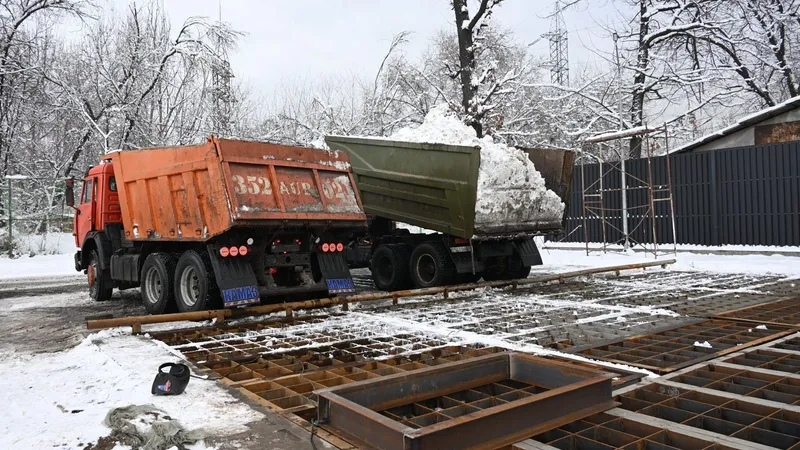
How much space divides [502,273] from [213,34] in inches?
598

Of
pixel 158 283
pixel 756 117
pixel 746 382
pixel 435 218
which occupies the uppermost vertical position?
pixel 756 117

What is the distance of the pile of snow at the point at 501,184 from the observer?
11.2 metres

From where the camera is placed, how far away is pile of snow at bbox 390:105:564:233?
1116 centimetres

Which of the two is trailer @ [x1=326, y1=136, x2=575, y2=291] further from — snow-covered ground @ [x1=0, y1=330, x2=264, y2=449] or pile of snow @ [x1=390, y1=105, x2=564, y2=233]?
snow-covered ground @ [x1=0, y1=330, x2=264, y2=449]

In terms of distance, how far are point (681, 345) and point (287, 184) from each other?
5.71 m

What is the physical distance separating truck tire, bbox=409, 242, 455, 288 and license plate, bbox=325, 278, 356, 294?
8.40 ft

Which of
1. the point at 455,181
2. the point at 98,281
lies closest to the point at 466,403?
the point at 455,181

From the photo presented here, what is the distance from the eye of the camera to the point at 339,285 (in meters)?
9.89

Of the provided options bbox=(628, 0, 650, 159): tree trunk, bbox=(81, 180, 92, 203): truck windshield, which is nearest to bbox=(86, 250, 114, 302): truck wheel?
bbox=(81, 180, 92, 203): truck windshield

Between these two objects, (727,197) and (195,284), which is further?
(727,197)

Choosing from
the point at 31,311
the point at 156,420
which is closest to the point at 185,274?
the point at 31,311

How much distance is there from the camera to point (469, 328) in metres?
7.78

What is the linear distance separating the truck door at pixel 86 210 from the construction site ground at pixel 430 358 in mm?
1554

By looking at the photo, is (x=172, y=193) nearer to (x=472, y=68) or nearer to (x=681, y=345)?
(x=681, y=345)
